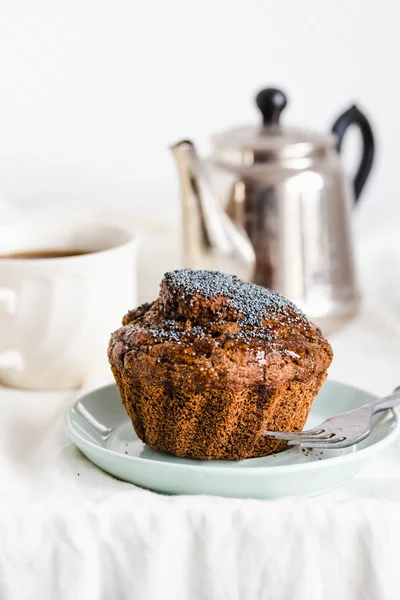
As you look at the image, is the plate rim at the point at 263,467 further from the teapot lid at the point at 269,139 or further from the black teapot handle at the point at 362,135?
the black teapot handle at the point at 362,135

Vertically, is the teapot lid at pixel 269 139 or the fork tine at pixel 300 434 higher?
the teapot lid at pixel 269 139

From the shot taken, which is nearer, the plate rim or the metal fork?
the plate rim

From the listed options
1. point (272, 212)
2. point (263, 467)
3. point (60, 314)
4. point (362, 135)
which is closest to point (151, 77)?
point (362, 135)

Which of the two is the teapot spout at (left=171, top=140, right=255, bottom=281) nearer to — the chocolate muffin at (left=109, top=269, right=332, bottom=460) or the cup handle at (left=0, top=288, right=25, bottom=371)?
the cup handle at (left=0, top=288, right=25, bottom=371)

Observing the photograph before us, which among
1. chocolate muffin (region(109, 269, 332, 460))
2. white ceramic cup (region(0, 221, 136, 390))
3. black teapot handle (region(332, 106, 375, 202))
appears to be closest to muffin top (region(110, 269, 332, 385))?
chocolate muffin (region(109, 269, 332, 460))

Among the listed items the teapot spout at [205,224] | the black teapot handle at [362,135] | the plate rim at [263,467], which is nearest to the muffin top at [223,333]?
the plate rim at [263,467]

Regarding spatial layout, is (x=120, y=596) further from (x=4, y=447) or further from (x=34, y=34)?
(x=34, y=34)
